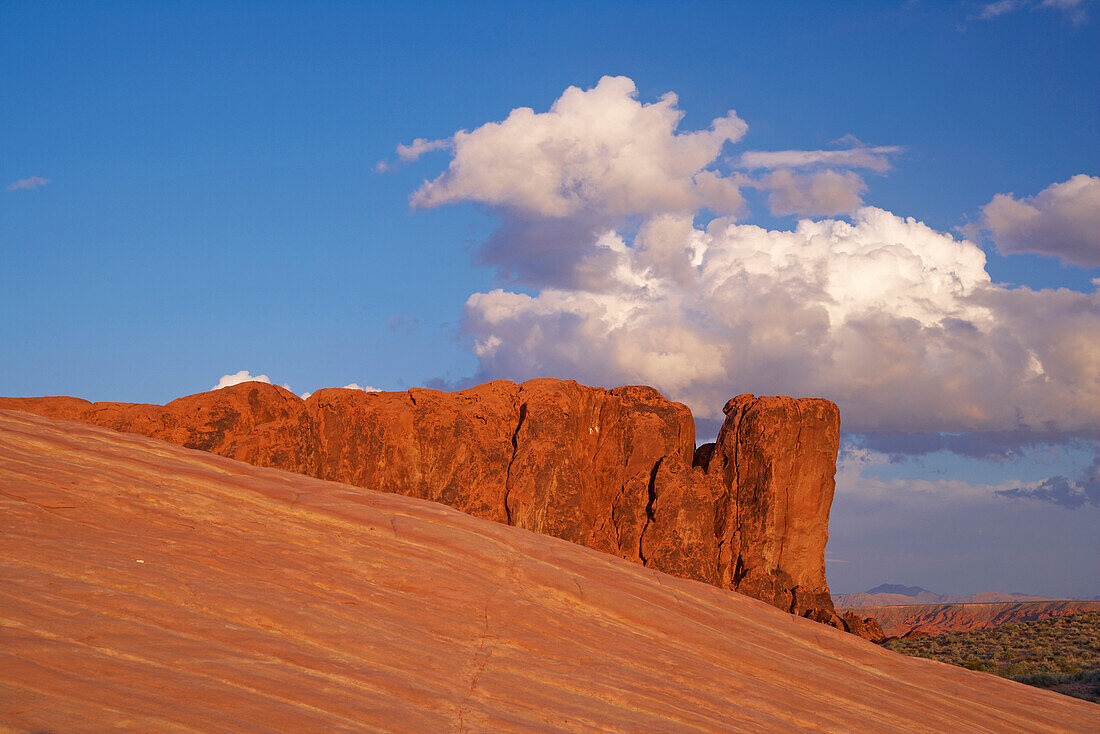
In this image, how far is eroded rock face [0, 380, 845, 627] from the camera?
4191 cm

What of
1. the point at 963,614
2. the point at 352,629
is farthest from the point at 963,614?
the point at 352,629

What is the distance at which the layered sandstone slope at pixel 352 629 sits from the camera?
978 cm

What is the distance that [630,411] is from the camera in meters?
48.7

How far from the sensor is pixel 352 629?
42.3ft

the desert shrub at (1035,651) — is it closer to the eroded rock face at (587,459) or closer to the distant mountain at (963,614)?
the eroded rock face at (587,459)

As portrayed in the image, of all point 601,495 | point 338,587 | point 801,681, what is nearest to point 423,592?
point 338,587

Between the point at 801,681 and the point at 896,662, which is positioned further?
the point at 896,662

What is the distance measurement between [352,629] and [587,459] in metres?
34.9

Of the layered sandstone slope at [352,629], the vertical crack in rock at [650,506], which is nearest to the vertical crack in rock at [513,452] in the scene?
the vertical crack in rock at [650,506]

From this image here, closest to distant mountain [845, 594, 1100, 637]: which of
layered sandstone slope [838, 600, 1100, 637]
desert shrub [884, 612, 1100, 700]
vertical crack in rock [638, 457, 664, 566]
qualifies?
layered sandstone slope [838, 600, 1100, 637]

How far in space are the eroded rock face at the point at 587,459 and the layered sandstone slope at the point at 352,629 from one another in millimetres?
18916

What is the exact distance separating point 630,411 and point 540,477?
7.47 m

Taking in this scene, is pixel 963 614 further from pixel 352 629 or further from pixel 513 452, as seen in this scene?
pixel 352 629

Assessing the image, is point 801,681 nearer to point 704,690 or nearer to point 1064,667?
point 704,690
